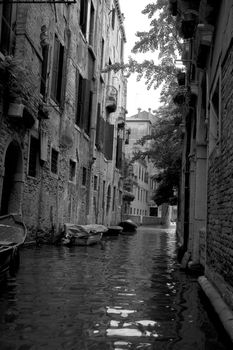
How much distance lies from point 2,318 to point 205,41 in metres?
4.94

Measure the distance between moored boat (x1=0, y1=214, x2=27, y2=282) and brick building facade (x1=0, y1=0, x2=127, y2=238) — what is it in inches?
66.8

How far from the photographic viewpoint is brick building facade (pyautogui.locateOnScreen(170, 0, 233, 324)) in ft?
16.7

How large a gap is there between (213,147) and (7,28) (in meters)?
6.02

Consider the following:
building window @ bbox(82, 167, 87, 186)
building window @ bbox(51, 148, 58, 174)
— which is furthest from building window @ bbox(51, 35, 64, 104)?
building window @ bbox(82, 167, 87, 186)

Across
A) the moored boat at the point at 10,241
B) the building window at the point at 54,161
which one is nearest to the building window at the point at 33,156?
the building window at the point at 54,161

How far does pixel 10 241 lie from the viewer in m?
7.36

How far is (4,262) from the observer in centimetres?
612

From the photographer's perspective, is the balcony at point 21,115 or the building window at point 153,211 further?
the building window at point 153,211

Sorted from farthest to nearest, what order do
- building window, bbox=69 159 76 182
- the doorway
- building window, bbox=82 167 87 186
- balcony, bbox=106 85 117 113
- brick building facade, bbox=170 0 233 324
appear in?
balcony, bbox=106 85 117 113, building window, bbox=82 167 87 186, building window, bbox=69 159 76 182, the doorway, brick building facade, bbox=170 0 233 324

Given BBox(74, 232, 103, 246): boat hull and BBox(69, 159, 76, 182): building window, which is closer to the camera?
BBox(74, 232, 103, 246): boat hull

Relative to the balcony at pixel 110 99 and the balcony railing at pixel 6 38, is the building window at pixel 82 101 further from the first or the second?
the balcony railing at pixel 6 38

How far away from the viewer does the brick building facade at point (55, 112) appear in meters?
10.2

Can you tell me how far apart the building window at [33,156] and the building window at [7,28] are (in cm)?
242

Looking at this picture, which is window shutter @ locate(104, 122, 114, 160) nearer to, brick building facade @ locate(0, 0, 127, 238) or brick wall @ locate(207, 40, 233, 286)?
brick building facade @ locate(0, 0, 127, 238)
